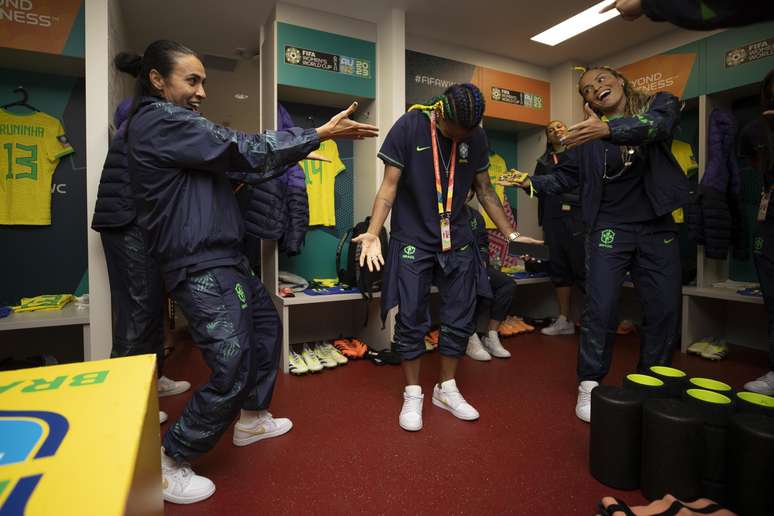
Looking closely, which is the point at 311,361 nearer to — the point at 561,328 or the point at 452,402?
the point at 452,402

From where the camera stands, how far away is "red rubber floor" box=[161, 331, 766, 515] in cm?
153

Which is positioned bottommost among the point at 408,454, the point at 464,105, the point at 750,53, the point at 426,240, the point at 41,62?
the point at 408,454

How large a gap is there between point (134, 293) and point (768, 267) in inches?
134

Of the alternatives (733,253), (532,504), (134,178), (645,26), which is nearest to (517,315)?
(733,253)

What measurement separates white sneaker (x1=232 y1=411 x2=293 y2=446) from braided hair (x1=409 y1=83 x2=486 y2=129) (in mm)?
1587

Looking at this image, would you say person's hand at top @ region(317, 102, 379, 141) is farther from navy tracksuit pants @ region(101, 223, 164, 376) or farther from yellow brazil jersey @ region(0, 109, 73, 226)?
yellow brazil jersey @ region(0, 109, 73, 226)

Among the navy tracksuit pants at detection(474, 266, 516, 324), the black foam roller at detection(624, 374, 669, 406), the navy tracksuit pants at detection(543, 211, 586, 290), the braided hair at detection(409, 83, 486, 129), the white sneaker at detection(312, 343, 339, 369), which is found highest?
the braided hair at detection(409, 83, 486, 129)

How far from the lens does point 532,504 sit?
4.96 feet

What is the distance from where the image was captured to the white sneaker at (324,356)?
3.01 m

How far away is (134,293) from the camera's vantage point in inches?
82.6

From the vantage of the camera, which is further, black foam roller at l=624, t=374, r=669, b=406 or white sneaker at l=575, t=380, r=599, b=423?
white sneaker at l=575, t=380, r=599, b=423

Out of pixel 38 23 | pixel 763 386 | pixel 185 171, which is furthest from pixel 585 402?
pixel 38 23

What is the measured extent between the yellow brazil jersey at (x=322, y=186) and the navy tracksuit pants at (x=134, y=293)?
1.65 m

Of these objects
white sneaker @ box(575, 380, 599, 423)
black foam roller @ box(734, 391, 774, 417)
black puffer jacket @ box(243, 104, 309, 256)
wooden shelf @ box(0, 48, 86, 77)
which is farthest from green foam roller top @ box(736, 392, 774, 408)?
wooden shelf @ box(0, 48, 86, 77)
